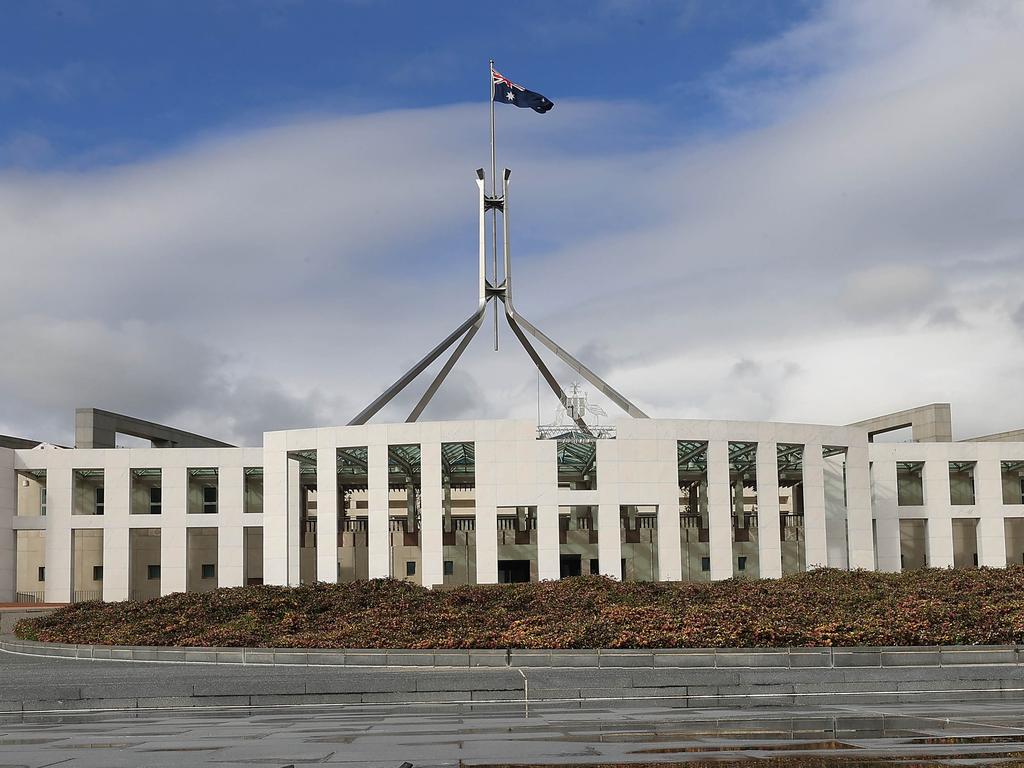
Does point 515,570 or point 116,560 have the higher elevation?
point 116,560

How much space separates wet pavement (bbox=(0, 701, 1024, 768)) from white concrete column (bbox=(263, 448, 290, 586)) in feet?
86.4

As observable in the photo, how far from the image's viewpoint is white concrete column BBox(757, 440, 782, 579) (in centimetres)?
3772

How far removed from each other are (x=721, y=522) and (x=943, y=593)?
16321 millimetres

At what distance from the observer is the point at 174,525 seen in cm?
4425

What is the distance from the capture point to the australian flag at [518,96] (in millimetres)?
47344

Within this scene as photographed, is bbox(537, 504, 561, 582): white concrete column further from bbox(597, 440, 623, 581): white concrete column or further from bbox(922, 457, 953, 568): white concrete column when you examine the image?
bbox(922, 457, 953, 568): white concrete column

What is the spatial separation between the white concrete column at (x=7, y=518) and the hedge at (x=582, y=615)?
18.9 m

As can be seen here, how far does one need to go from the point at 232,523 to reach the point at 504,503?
13.5m

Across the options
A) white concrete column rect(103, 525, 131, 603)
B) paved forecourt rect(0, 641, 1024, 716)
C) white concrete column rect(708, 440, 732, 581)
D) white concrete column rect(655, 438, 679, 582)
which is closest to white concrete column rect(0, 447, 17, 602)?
white concrete column rect(103, 525, 131, 603)

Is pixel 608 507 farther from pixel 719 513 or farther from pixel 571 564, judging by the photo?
pixel 571 564

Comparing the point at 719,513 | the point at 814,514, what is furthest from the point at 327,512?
the point at 814,514

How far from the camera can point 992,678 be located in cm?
1462

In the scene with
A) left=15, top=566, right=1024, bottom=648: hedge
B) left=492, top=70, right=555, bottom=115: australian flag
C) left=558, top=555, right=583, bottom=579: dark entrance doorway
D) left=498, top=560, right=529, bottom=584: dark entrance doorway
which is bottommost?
left=498, top=560, right=529, bottom=584: dark entrance doorway

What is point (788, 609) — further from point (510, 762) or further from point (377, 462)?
point (377, 462)
